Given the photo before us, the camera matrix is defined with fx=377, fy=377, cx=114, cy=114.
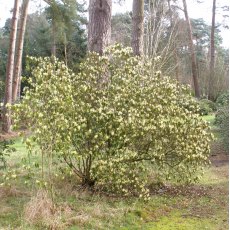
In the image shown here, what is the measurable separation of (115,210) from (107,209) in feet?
0.40

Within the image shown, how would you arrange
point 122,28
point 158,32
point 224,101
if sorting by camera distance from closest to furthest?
point 224,101 < point 158,32 < point 122,28

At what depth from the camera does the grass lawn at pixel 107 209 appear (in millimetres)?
4863

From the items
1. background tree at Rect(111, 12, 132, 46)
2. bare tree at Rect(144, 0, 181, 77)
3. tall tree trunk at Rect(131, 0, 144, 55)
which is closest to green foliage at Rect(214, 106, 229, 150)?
bare tree at Rect(144, 0, 181, 77)

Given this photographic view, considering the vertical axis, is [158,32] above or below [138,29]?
above

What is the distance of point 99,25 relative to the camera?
7.09 meters

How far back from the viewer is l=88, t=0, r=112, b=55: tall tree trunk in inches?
277

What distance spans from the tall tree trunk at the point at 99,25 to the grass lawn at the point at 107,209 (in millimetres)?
2537

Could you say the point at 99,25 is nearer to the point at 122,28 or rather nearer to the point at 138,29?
the point at 138,29

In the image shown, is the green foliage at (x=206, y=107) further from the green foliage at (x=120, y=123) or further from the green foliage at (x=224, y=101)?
the green foliage at (x=120, y=123)

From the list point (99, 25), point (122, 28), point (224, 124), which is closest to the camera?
point (99, 25)

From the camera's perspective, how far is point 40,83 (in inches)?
203

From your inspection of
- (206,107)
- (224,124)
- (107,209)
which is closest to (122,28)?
(206,107)

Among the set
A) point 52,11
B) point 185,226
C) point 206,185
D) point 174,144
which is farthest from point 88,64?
point 52,11

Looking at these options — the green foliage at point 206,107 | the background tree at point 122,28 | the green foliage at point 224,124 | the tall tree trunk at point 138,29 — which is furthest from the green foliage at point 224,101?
the background tree at point 122,28
